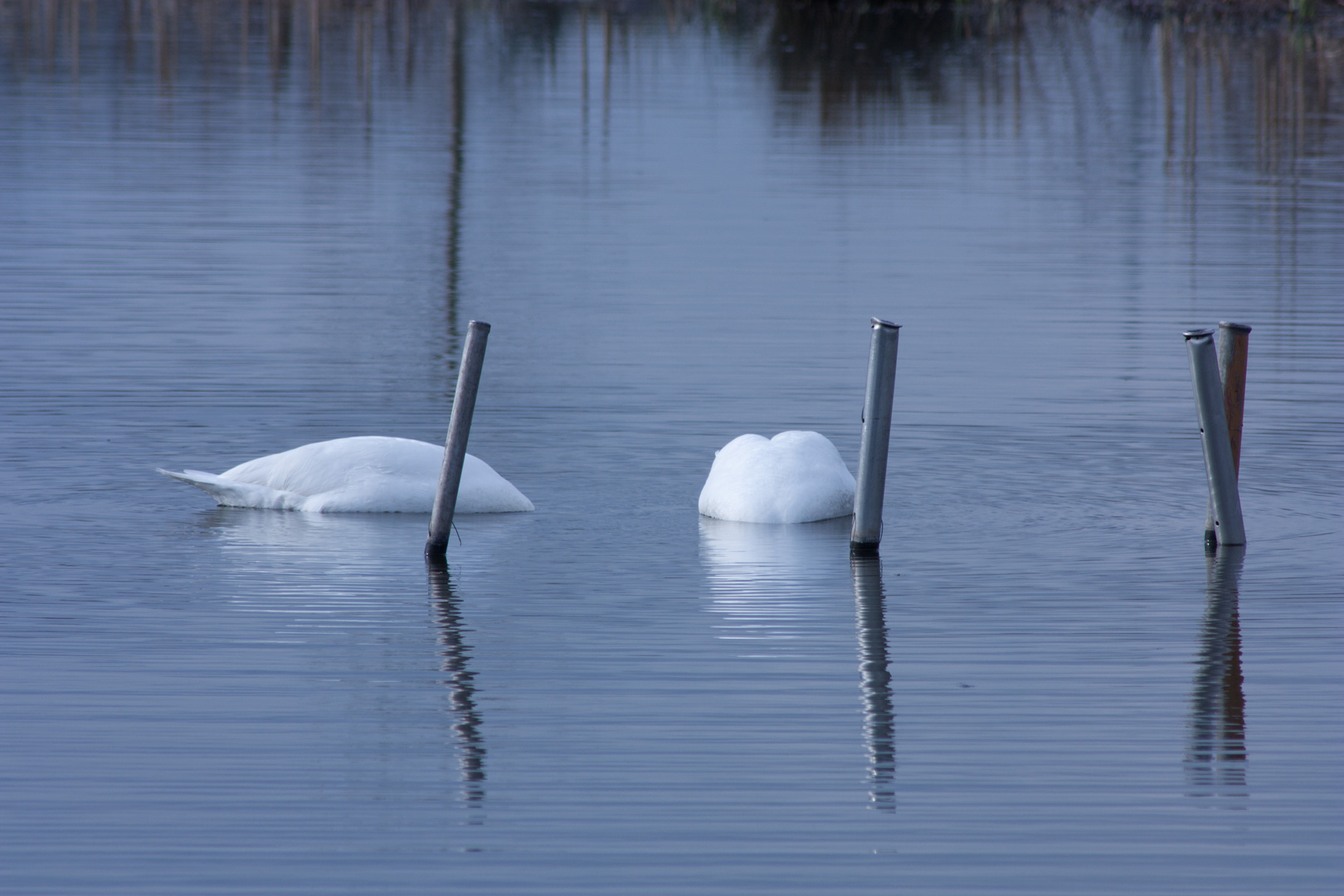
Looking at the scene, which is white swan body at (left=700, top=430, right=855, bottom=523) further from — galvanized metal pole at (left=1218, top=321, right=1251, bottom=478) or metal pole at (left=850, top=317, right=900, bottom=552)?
galvanized metal pole at (left=1218, top=321, right=1251, bottom=478)

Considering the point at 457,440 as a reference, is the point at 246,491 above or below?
below

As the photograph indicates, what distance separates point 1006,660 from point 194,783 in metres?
3.39

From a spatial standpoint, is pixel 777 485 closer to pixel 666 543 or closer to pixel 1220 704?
pixel 666 543

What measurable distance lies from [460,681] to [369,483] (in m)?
3.44

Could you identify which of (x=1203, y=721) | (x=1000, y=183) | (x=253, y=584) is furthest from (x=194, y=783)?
(x=1000, y=183)

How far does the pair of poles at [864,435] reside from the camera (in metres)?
10.7

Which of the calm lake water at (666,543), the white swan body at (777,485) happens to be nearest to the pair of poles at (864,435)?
the calm lake water at (666,543)

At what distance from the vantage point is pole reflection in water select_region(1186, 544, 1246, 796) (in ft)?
25.2

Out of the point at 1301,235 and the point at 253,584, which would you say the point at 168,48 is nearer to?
the point at 1301,235

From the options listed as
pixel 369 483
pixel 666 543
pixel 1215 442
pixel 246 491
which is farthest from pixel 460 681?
pixel 1215 442

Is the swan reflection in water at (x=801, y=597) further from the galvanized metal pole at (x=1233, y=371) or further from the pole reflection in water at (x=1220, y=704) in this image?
the galvanized metal pole at (x=1233, y=371)

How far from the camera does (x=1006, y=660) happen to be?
30.0 ft

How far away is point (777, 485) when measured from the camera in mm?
11961

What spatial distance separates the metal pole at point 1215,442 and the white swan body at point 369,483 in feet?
11.8
